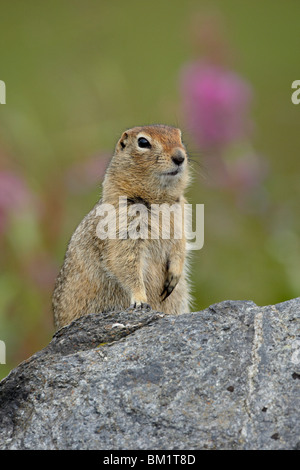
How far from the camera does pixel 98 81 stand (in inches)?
280

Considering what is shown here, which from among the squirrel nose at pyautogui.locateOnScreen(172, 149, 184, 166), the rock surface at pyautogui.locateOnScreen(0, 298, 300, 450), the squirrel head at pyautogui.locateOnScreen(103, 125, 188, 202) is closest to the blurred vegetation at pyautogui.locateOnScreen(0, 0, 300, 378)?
the squirrel head at pyautogui.locateOnScreen(103, 125, 188, 202)

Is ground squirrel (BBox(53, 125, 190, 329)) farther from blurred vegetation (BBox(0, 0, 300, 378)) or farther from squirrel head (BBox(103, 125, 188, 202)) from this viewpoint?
blurred vegetation (BBox(0, 0, 300, 378))

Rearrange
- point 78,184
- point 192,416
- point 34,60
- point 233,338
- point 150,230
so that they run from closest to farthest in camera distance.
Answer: point 192,416 < point 233,338 < point 150,230 < point 78,184 < point 34,60

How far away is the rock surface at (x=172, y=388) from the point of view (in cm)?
337

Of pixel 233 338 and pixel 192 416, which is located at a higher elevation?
pixel 233 338

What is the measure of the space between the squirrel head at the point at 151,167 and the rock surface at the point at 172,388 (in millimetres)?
1377

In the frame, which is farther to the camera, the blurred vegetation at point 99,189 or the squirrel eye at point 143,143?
the blurred vegetation at point 99,189

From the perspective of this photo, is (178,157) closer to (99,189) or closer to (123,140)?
(123,140)

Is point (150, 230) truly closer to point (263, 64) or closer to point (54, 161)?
point (54, 161)

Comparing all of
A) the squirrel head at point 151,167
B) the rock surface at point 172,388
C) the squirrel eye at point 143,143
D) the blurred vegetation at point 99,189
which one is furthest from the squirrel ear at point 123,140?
the rock surface at point 172,388

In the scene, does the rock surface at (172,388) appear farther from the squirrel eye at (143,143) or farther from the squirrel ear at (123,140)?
the squirrel ear at (123,140)

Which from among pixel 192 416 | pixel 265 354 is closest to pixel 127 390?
pixel 192 416

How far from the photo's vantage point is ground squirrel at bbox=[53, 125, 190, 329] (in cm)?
514

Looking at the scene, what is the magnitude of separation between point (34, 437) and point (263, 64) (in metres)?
13.3
